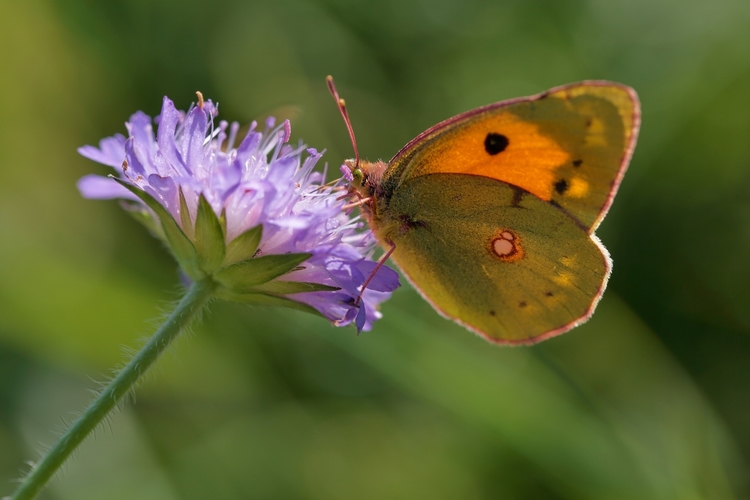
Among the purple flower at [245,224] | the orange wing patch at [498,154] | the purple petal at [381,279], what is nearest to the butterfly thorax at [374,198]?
the orange wing patch at [498,154]

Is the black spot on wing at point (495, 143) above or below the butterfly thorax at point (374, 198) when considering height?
above

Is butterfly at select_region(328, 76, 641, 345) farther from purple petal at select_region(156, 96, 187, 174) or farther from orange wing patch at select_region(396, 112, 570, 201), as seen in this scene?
purple petal at select_region(156, 96, 187, 174)

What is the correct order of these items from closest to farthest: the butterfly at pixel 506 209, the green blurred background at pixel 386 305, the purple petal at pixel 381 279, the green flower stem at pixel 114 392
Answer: the green flower stem at pixel 114 392, the purple petal at pixel 381 279, the butterfly at pixel 506 209, the green blurred background at pixel 386 305

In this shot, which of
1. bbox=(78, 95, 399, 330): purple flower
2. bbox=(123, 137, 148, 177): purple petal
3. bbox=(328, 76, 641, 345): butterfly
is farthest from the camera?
bbox=(328, 76, 641, 345): butterfly

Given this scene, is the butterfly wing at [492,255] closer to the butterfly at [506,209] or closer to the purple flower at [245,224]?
the butterfly at [506,209]

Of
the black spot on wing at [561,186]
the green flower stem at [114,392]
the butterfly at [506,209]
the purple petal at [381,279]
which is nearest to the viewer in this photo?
the green flower stem at [114,392]

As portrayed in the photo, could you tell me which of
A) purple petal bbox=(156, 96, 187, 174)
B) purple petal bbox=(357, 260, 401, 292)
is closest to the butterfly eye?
purple petal bbox=(357, 260, 401, 292)

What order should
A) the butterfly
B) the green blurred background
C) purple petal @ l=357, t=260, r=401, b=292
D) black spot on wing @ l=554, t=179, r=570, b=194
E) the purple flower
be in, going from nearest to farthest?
the purple flower, purple petal @ l=357, t=260, r=401, b=292, the butterfly, black spot on wing @ l=554, t=179, r=570, b=194, the green blurred background

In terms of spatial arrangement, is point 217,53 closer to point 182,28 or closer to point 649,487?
point 182,28
